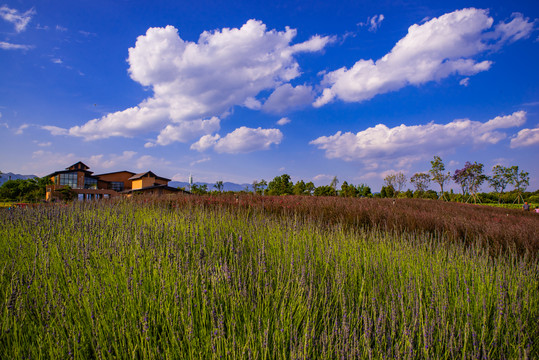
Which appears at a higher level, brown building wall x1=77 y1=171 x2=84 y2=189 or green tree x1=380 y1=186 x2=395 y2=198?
brown building wall x1=77 y1=171 x2=84 y2=189

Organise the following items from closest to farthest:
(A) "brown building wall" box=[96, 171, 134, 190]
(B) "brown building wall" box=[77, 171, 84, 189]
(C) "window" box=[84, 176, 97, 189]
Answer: (B) "brown building wall" box=[77, 171, 84, 189], (C) "window" box=[84, 176, 97, 189], (A) "brown building wall" box=[96, 171, 134, 190]

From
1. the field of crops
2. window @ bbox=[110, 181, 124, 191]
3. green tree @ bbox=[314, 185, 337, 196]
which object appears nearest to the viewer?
the field of crops

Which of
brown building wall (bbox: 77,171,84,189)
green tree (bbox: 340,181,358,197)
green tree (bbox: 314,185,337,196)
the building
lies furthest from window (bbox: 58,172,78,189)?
green tree (bbox: 340,181,358,197)

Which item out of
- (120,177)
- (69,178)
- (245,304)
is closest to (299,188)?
(245,304)

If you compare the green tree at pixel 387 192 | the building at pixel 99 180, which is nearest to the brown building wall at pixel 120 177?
the building at pixel 99 180

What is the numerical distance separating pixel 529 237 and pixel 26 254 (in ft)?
24.3

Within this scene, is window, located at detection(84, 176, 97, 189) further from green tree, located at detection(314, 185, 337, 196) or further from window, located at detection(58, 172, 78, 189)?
green tree, located at detection(314, 185, 337, 196)

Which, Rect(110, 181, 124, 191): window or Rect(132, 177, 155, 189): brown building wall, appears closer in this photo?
Rect(132, 177, 155, 189): brown building wall

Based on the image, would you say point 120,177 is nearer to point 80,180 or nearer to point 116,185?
point 116,185

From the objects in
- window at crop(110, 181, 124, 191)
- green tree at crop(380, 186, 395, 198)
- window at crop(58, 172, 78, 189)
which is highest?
window at crop(58, 172, 78, 189)

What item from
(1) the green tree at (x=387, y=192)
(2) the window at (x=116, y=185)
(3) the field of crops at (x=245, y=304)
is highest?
(2) the window at (x=116, y=185)

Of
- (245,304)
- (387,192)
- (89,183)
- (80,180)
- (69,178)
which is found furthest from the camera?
(89,183)

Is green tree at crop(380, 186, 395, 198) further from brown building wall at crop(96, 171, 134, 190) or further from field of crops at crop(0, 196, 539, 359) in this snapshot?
brown building wall at crop(96, 171, 134, 190)

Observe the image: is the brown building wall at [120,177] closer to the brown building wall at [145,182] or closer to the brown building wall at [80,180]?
the brown building wall at [80,180]
